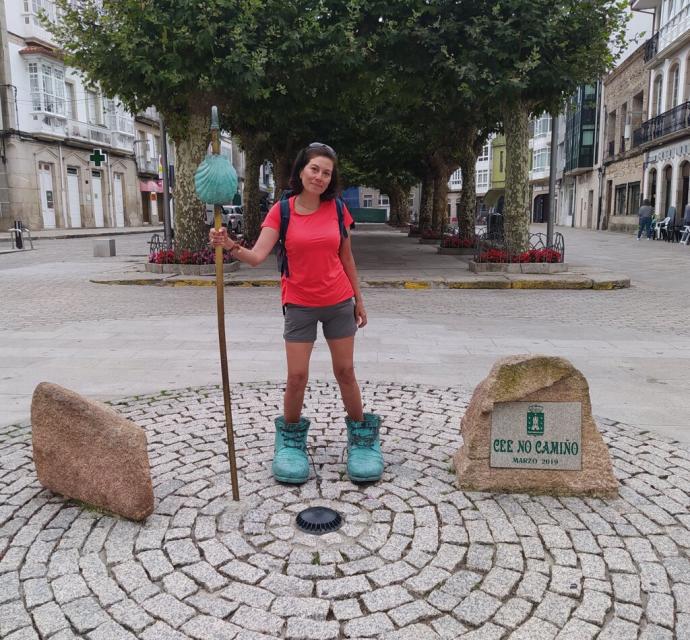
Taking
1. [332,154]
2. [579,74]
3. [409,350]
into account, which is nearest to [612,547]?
[332,154]

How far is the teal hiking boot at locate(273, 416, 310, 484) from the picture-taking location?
11.6ft

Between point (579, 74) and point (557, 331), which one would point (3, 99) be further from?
point (557, 331)

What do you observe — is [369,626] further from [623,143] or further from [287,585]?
[623,143]

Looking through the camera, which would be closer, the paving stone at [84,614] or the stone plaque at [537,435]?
the paving stone at [84,614]

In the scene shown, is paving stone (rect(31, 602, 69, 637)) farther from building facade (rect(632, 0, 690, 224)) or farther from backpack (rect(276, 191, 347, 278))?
building facade (rect(632, 0, 690, 224))

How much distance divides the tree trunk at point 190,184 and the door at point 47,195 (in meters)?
24.3

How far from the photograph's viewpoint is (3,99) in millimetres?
31609

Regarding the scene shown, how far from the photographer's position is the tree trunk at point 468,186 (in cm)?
2038

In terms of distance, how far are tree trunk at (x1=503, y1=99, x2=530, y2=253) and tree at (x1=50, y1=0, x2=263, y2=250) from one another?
535cm

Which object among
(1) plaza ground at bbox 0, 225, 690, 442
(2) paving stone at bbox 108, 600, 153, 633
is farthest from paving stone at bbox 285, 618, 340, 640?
(1) plaza ground at bbox 0, 225, 690, 442

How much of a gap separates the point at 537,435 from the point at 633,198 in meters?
37.0

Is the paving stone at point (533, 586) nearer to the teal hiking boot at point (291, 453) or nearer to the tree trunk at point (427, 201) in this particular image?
the teal hiking boot at point (291, 453)

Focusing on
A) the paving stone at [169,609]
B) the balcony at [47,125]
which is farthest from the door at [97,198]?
the paving stone at [169,609]

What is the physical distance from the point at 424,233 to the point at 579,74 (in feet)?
45.6
